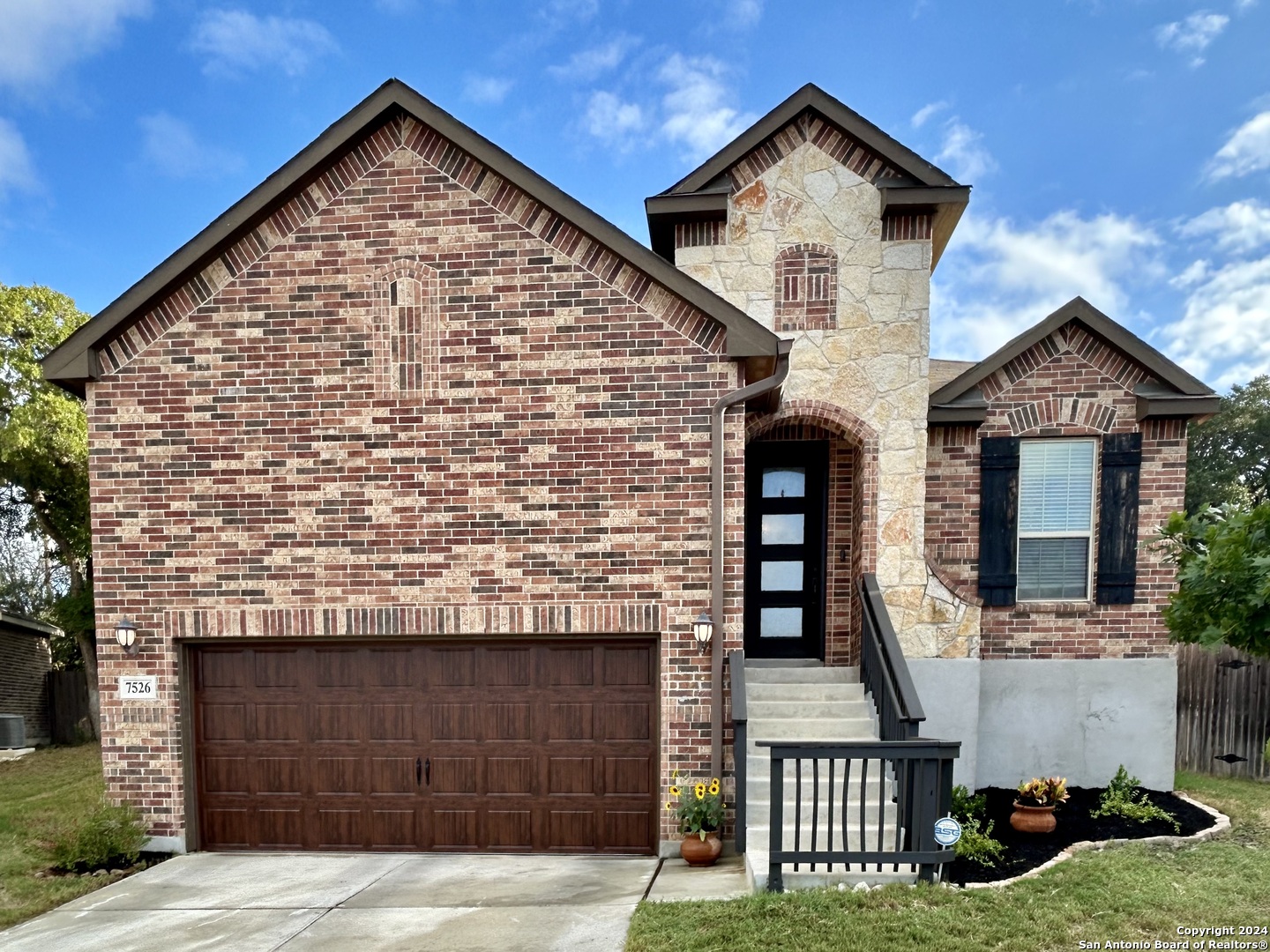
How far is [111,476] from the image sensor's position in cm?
630

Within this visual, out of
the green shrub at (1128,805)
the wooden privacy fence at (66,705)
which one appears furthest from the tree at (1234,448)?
the wooden privacy fence at (66,705)

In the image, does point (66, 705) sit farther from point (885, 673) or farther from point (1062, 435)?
point (1062, 435)

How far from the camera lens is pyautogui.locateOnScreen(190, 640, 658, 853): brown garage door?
6.28m

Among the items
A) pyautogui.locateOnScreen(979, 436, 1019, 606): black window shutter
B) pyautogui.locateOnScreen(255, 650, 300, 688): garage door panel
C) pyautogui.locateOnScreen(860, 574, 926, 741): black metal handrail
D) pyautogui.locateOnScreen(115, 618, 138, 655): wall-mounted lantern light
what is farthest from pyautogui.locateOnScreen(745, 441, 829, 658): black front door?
pyautogui.locateOnScreen(115, 618, 138, 655): wall-mounted lantern light

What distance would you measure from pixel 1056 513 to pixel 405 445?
725cm

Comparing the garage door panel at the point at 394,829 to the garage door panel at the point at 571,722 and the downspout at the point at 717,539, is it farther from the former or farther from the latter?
the downspout at the point at 717,539

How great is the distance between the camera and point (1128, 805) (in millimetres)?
6961

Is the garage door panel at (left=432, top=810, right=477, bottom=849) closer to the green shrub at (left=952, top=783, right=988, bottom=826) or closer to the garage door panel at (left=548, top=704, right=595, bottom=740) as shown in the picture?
the garage door panel at (left=548, top=704, right=595, bottom=740)

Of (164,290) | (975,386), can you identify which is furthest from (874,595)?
(164,290)

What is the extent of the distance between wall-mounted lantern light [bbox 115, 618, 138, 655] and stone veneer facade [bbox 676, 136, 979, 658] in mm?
6599

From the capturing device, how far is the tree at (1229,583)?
142 inches

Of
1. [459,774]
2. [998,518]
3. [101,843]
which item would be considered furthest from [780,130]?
[101,843]

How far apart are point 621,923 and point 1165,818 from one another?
5.78m

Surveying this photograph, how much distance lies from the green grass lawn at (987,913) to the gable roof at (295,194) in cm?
425
